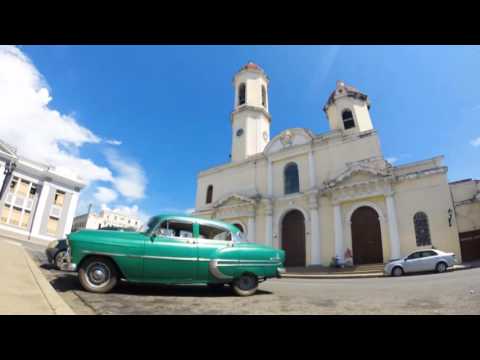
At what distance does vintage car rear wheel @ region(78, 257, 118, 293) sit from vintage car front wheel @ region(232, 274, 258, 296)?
227cm

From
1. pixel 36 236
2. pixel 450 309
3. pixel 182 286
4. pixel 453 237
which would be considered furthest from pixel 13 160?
pixel 453 237

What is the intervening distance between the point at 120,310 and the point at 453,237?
50.7 feet

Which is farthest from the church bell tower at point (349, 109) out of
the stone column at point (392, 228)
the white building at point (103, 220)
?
the white building at point (103, 220)

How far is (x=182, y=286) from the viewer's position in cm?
566

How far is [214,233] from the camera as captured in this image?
5113 mm

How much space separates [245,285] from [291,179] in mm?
15112

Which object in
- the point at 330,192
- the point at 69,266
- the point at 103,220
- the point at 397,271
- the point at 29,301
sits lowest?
the point at 29,301

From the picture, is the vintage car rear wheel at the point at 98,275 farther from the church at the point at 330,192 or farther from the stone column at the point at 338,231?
the stone column at the point at 338,231

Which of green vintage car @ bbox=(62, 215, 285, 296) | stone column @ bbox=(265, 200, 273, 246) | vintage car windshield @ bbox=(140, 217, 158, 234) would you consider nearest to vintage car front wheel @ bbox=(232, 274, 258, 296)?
green vintage car @ bbox=(62, 215, 285, 296)

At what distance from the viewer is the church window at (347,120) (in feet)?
63.7

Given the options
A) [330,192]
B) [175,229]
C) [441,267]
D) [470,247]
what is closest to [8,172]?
[175,229]

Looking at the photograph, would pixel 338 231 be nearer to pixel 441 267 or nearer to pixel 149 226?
pixel 441 267

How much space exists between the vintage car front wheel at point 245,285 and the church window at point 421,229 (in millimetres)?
12410
